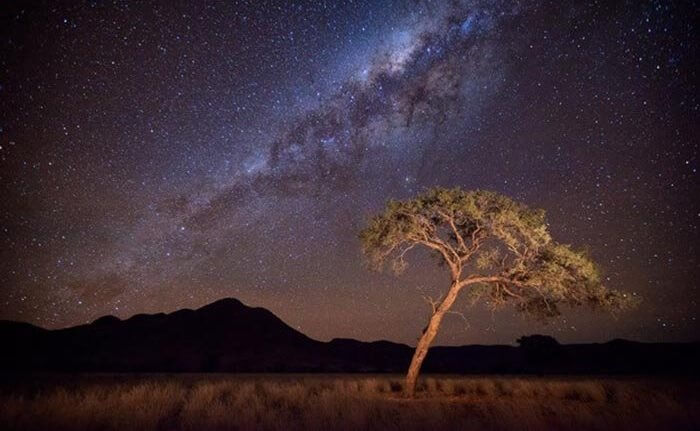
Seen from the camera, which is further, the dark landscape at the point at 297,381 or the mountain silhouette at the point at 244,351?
the mountain silhouette at the point at 244,351

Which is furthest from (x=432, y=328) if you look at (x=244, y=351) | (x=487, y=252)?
(x=244, y=351)

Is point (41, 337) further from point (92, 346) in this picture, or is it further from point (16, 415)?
point (16, 415)

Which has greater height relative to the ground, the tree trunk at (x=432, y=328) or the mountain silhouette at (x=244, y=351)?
the mountain silhouette at (x=244, y=351)

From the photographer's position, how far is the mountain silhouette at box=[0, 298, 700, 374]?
71.0m

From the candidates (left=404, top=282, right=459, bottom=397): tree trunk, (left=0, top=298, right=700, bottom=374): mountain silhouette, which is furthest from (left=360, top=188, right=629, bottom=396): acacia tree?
(left=0, top=298, right=700, bottom=374): mountain silhouette

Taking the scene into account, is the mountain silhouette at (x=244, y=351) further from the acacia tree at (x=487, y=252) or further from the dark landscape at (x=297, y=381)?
the acacia tree at (x=487, y=252)

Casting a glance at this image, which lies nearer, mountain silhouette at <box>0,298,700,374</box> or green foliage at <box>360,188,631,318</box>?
green foliage at <box>360,188,631,318</box>

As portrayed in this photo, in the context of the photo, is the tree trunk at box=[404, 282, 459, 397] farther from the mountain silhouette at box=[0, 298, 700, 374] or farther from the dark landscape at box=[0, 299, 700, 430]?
the mountain silhouette at box=[0, 298, 700, 374]

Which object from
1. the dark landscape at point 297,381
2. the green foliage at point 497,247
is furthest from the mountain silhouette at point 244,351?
the green foliage at point 497,247

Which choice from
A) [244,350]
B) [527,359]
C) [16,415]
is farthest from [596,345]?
[16,415]

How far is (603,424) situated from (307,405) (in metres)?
7.91

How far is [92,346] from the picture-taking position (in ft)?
280

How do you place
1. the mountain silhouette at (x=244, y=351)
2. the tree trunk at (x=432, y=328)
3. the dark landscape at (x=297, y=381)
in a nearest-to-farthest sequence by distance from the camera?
1. the dark landscape at (x=297, y=381)
2. the tree trunk at (x=432, y=328)
3. the mountain silhouette at (x=244, y=351)

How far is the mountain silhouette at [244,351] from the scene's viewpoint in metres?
71.0
